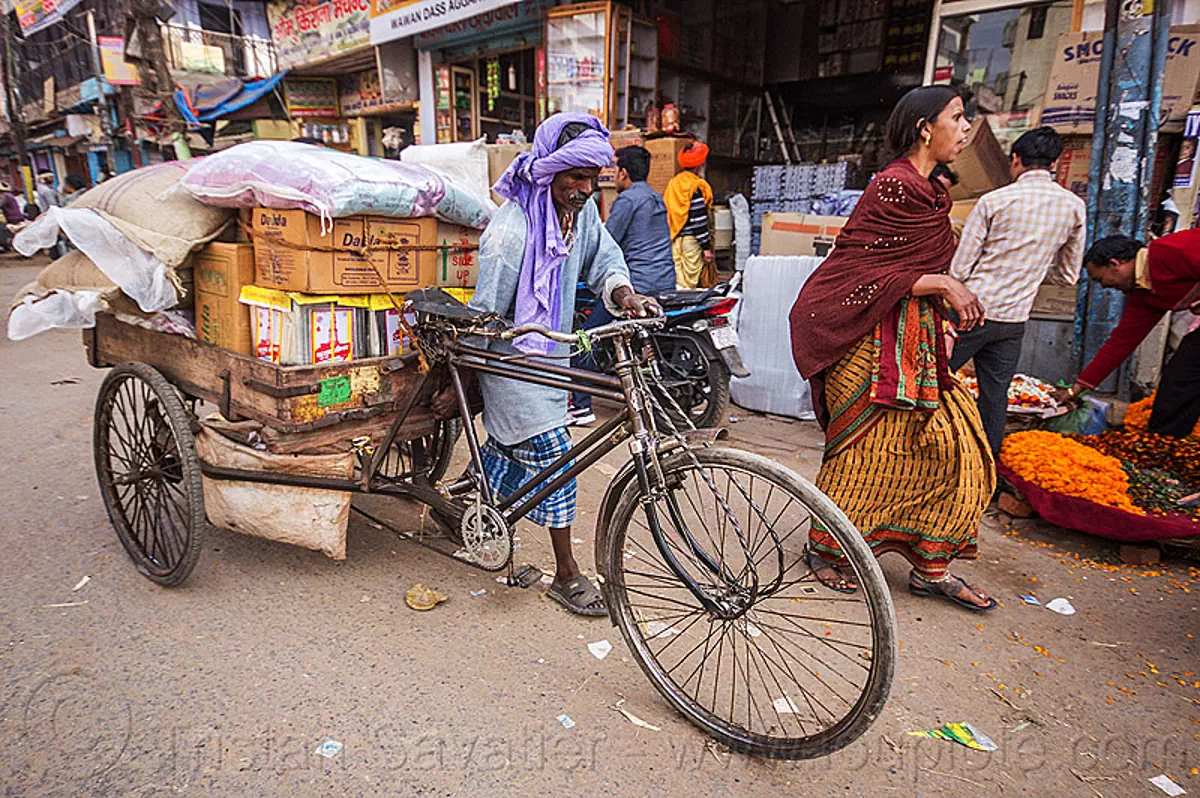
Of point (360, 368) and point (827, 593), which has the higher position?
point (360, 368)

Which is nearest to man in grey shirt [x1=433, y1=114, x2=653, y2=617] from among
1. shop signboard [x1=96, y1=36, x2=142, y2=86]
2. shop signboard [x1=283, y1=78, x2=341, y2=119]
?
shop signboard [x1=283, y1=78, x2=341, y2=119]

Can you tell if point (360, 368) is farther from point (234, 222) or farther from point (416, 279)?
point (234, 222)

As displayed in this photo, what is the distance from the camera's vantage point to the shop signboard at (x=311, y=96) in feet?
43.4

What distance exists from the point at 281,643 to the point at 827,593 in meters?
2.14

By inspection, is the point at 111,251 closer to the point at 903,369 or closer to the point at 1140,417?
the point at 903,369

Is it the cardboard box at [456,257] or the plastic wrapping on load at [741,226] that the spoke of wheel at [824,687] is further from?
the plastic wrapping on load at [741,226]

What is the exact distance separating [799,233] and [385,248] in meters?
4.41

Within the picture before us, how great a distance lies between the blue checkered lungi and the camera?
2730mm

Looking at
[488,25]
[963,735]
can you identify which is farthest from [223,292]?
[488,25]

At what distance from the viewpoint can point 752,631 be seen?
2.75 meters

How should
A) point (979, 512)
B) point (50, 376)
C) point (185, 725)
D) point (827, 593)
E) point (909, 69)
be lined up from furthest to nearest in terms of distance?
point (909, 69) → point (50, 376) → point (827, 593) → point (979, 512) → point (185, 725)

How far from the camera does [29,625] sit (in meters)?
2.60

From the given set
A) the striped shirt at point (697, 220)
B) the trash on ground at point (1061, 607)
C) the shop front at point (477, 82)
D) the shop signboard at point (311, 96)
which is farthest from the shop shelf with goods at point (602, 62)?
the shop signboard at point (311, 96)

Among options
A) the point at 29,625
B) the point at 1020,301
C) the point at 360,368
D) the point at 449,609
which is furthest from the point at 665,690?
the point at 1020,301
